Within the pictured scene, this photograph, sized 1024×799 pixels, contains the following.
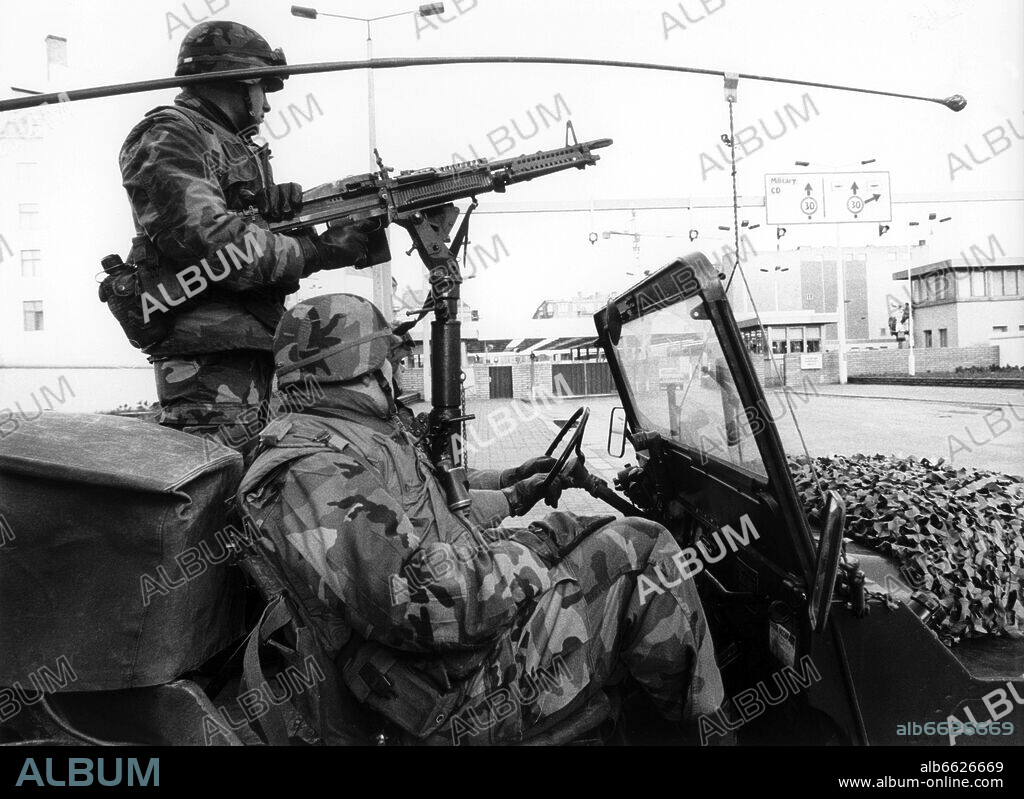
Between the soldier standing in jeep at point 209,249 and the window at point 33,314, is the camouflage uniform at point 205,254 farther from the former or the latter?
the window at point 33,314

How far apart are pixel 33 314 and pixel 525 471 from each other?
17.2 ft

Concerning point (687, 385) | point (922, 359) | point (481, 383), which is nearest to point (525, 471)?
point (687, 385)

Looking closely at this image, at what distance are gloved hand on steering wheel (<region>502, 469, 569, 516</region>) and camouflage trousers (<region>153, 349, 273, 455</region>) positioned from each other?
0.88m

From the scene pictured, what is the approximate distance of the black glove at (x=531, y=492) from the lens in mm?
2354

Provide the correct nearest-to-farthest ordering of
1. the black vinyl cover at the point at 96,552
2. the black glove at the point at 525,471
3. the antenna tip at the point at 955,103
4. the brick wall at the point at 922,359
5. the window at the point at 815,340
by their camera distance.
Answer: the black vinyl cover at the point at 96,552
the black glove at the point at 525,471
the antenna tip at the point at 955,103
the window at the point at 815,340
the brick wall at the point at 922,359

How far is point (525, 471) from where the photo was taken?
253 cm

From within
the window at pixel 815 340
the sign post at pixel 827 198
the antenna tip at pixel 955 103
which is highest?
the sign post at pixel 827 198

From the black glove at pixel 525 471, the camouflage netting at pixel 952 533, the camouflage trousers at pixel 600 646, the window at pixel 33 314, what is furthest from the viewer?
the window at pixel 33 314

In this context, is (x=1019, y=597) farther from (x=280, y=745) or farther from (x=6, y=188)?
(x=6, y=188)

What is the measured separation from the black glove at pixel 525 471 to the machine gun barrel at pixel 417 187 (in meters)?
1.22

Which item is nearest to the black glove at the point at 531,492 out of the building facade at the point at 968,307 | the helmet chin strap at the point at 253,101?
the helmet chin strap at the point at 253,101

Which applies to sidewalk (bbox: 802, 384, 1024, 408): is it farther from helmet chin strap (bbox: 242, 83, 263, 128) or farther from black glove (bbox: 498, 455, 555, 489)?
helmet chin strap (bbox: 242, 83, 263, 128)

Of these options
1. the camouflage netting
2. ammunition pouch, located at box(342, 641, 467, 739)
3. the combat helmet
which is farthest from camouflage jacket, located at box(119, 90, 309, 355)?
the camouflage netting

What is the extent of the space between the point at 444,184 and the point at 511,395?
22.3 m
